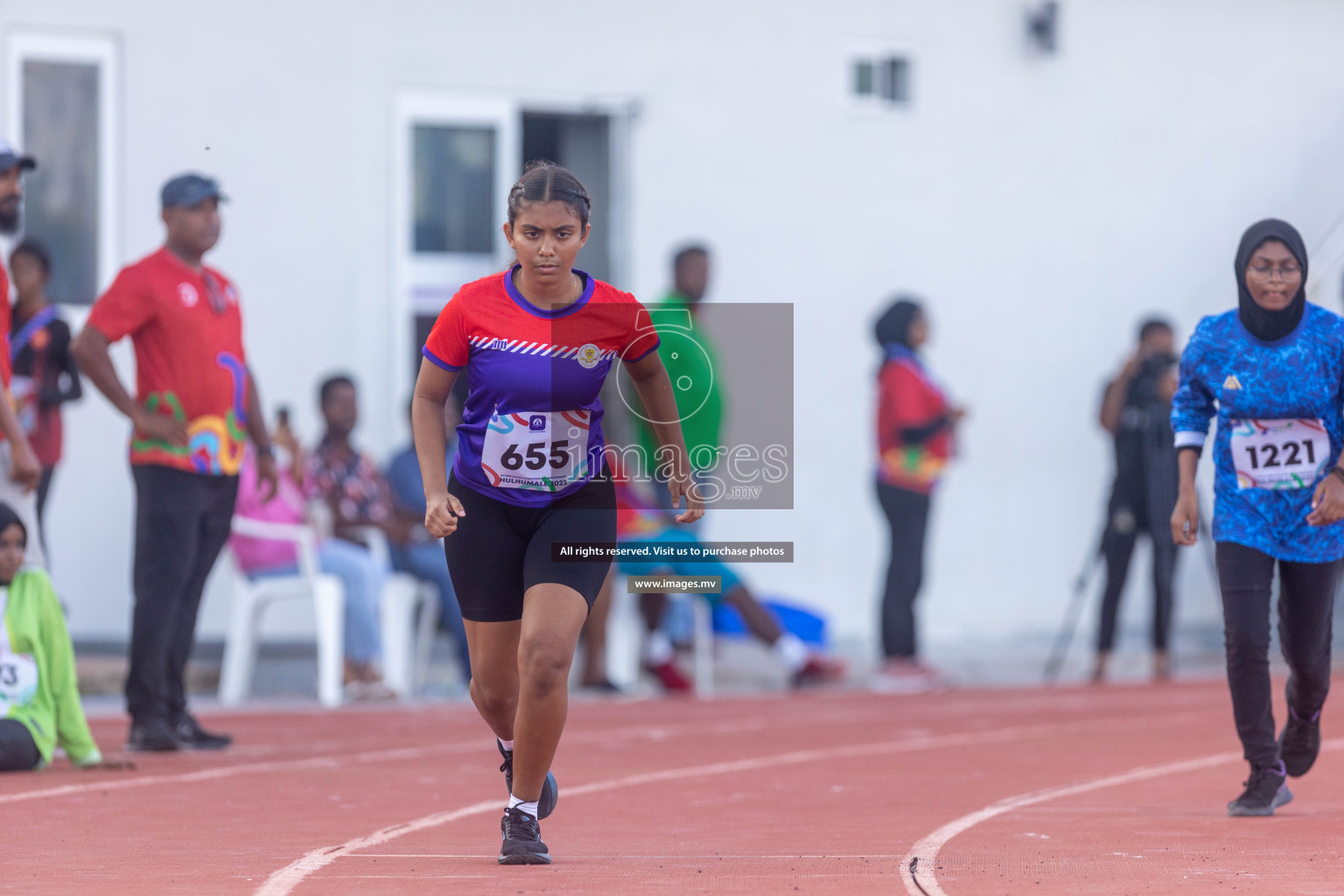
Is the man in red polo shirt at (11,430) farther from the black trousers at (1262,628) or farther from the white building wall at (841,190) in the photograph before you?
the black trousers at (1262,628)

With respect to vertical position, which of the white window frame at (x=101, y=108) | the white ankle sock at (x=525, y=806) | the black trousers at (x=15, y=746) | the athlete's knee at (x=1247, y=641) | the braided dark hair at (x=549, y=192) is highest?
the white window frame at (x=101, y=108)

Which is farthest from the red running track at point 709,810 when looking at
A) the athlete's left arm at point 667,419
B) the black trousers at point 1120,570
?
the black trousers at point 1120,570

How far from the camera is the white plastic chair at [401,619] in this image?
1139 cm

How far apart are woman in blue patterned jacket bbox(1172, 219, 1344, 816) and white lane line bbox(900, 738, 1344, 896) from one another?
2.86 ft

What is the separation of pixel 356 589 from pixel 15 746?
3.71 metres

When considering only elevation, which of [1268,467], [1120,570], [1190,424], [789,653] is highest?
[1190,424]

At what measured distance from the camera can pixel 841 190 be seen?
14.1 meters

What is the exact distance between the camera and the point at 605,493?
5715mm

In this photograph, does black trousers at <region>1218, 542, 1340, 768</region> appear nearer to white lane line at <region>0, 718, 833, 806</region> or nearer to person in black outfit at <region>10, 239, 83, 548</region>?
white lane line at <region>0, 718, 833, 806</region>

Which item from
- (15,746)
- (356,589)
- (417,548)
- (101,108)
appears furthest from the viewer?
(101,108)

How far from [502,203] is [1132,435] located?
4.57 m

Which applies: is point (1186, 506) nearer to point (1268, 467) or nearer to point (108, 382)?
point (1268, 467)

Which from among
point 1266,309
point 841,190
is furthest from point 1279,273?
point 841,190

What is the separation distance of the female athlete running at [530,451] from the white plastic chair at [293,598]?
5.46 meters
